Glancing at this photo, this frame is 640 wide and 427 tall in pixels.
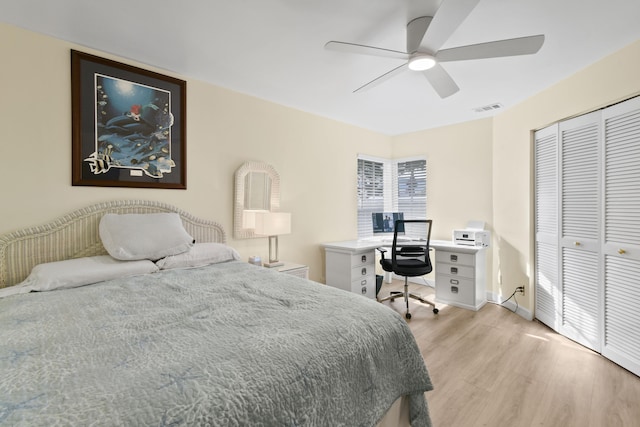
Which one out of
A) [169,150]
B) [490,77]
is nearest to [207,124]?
[169,150]

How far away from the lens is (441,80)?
2.25 m

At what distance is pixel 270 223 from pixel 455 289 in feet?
8.07

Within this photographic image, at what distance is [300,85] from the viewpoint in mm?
2891

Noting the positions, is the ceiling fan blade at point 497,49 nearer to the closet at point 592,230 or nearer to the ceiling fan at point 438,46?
the ceiling fan at point 438,46

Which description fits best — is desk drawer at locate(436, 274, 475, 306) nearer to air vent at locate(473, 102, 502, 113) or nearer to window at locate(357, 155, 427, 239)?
window at locate(357, 155, 427, 239)

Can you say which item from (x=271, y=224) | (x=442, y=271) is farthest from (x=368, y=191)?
(x=271, y=224)

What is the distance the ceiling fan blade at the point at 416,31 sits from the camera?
1.83 metres

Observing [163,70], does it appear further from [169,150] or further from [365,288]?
[365,288]

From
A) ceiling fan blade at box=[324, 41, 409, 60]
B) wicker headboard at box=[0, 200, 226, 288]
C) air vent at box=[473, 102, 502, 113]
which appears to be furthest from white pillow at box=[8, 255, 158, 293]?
air vent at box=[473, 102, 502, 113]

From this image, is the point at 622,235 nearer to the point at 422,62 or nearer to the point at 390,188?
the point at 422,62

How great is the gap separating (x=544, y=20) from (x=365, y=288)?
3.01 m

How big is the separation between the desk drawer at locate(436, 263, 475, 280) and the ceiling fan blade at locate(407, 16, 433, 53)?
2621 mm

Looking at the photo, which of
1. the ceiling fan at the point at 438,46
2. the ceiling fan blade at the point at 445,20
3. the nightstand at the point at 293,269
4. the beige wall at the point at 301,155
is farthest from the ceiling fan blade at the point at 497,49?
the nightstand at the point at 293,269

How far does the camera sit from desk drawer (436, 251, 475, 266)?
3.44 m
